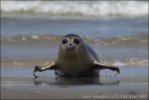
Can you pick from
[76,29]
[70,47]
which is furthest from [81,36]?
[70,47]

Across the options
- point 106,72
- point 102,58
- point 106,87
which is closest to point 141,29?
point 102,58

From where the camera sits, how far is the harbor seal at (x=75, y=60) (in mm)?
6621

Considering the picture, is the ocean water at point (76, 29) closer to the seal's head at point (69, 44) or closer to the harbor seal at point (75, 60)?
the harbor seal at point (75, 60)

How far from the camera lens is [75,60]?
685 cm

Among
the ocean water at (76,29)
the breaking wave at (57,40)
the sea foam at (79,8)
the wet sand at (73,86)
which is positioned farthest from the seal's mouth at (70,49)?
the sea foam at (79,8)

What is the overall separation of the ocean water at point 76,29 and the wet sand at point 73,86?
6.15 ft

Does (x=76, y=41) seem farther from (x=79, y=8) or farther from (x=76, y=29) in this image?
(x=79, y=8)

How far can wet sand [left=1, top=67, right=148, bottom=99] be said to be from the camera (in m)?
5.38

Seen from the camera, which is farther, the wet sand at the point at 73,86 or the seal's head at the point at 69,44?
the seal's head at the point at 69,44

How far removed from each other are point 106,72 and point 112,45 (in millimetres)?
3670

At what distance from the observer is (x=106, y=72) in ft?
25.3

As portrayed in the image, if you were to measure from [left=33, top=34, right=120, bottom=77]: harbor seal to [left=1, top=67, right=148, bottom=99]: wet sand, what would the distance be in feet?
0.45

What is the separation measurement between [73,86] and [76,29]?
325 inches

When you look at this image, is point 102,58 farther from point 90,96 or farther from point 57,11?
point 57,11
